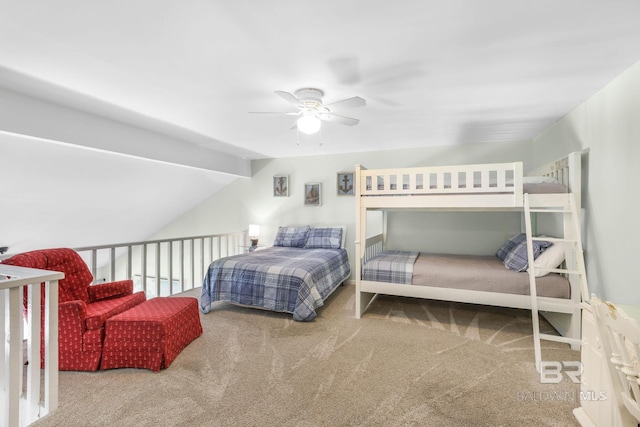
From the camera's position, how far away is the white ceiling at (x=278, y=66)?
1.50m

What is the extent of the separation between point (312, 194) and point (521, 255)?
10.4 feet

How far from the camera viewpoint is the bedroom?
2.11 meters

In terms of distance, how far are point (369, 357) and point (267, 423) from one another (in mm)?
1002

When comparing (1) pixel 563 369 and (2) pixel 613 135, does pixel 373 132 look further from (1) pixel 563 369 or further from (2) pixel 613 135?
(1) pixel 563 369

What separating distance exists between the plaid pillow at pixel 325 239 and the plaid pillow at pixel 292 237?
0.11 m

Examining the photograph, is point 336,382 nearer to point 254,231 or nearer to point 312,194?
point 312,194

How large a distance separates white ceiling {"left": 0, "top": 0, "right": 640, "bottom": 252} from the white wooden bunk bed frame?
24.8 inches

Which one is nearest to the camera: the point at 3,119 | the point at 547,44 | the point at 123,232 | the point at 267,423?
the point at 267,423

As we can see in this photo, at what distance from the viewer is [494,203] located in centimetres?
269

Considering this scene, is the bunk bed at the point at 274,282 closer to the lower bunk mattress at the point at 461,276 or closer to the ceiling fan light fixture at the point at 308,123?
the lower bunk mattress at the point at 461,276

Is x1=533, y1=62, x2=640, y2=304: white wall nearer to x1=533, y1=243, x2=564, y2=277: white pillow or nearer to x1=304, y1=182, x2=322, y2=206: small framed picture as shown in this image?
x1=533, y1=243, x2=564, y2=277: white pillow

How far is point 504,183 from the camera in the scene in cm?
268

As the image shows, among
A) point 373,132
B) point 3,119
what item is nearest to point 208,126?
point 3,119

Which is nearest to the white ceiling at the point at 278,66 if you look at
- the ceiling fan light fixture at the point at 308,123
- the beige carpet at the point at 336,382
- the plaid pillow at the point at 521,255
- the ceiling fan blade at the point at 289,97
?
the ceiling fan blade at the point at 289,97
